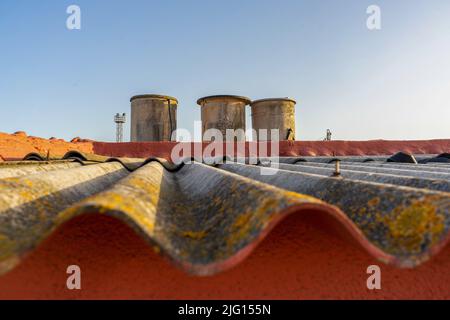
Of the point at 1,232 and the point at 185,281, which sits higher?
the point at 1,232

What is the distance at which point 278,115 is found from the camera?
13.7 metres

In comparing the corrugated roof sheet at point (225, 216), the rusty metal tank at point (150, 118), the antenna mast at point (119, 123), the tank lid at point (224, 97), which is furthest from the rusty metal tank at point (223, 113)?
the antenna mast at point (119, 123)

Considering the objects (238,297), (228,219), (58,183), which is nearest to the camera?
(228,219)

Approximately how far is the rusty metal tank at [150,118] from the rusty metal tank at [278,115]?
423 cm

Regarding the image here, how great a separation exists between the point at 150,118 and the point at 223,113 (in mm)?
3205

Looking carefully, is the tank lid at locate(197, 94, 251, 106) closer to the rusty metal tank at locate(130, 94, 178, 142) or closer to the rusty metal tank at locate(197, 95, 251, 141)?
the rusty metal tank at locate(197, 95, 251, 141)

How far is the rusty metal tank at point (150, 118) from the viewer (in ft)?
42.9

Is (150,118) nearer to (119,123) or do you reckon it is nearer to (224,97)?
(224,97)

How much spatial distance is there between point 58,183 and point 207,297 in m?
1.04
